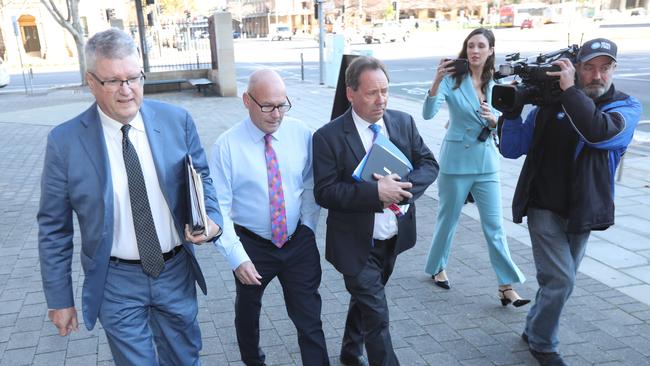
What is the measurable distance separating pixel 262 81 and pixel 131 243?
1025 millimetres

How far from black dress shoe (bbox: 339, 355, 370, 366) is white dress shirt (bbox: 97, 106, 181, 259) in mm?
1574

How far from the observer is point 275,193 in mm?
2895

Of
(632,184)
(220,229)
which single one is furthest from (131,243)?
(632,184)

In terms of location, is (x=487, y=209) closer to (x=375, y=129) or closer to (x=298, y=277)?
(x=375, y=129)

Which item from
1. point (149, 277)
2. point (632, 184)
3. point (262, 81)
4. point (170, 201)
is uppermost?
point (262, 81)

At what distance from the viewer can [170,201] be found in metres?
2.39

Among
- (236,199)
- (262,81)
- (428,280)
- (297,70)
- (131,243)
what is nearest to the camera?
(131,243)

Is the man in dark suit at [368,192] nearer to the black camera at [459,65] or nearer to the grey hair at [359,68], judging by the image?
the grey hair at [359,68]

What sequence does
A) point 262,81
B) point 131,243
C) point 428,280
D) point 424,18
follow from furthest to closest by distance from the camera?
1. point 424,18
2. point 428,280
3. point 262,81
4. point 131,243

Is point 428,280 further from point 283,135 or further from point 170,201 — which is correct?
point 170,201

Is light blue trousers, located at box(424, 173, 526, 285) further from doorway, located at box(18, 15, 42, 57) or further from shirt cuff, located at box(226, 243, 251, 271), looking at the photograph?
doorway, located at box(18, 15, 42, 57)

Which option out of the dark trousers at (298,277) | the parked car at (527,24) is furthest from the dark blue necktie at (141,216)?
the parked car at (527,24)

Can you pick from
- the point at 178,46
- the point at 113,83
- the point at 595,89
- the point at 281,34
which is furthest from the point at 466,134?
the point at 281,34

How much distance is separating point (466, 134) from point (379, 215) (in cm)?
149
